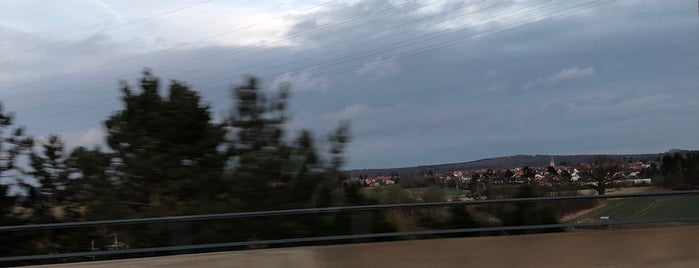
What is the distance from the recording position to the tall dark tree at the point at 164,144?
16.7 metres

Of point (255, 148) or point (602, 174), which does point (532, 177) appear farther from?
point (255, 148)

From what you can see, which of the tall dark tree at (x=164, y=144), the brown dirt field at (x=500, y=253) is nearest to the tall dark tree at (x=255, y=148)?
the tall dark tree at (x=164, y=144)

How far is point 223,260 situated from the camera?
30.4 ft

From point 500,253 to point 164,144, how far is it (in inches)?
438

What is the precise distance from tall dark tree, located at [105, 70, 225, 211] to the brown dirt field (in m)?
7.27

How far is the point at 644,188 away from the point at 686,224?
A: 1820 millimetres

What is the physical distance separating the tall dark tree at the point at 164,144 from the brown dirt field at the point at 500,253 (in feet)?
23.9

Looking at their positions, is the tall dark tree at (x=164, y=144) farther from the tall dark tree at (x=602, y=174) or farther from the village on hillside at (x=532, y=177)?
the tall dark tree at (x=602, y=174)

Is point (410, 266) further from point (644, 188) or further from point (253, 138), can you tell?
point (253, 138)

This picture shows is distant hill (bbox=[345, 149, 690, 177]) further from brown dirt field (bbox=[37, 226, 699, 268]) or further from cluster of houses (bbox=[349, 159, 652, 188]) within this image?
brown dirt field (bbox=[37, 226, 699, 268])

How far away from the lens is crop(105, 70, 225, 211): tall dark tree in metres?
16.7

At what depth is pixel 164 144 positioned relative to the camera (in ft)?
58.9

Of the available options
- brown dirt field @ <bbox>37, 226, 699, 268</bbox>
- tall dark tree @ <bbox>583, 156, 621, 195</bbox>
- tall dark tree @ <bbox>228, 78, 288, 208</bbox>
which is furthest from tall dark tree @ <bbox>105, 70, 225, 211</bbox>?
tall dark tree @ <bbox>583, 156, 621, 195</bbox>

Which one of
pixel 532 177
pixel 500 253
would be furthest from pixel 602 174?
pixel 500 253
